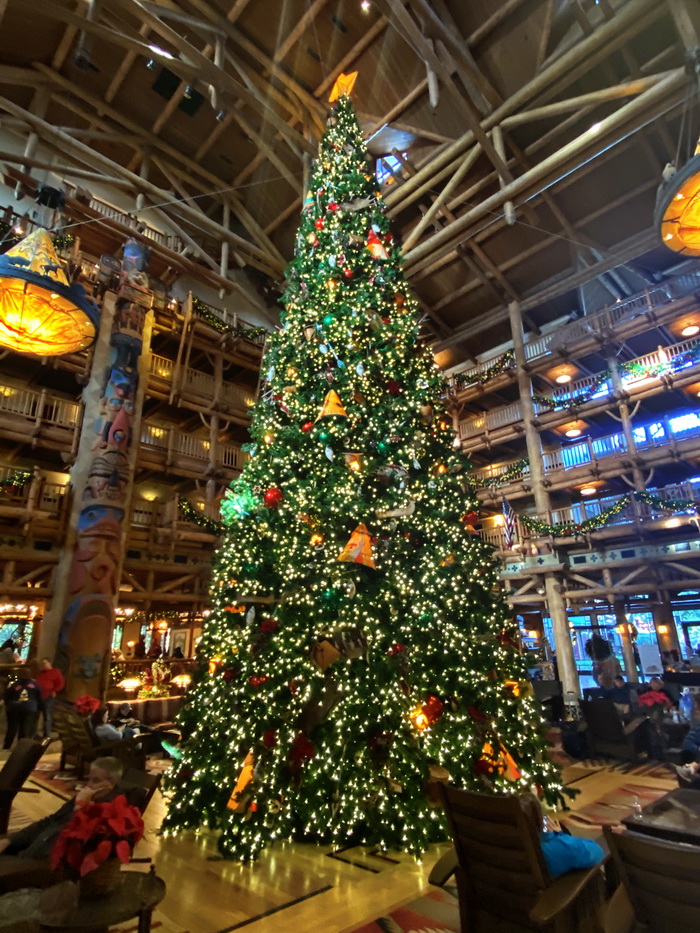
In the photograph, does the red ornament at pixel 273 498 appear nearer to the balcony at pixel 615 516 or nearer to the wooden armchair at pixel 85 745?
the wooden armchair at pixel 85 745

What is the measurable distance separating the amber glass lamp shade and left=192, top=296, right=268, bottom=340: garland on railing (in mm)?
11891

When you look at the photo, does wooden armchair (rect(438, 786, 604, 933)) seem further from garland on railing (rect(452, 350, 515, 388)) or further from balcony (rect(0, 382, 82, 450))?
garland on railing (rect(452, 350, 515, 388))

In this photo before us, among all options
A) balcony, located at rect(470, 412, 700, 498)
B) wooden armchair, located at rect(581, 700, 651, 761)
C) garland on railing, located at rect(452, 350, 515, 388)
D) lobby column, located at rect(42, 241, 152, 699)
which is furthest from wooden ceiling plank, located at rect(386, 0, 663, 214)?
wooden armchair, located at rect(581, 700, 651, 761)

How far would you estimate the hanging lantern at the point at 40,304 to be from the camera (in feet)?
18.2

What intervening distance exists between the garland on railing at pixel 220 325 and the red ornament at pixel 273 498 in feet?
40.0

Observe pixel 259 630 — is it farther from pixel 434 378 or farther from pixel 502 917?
pixel 434 378

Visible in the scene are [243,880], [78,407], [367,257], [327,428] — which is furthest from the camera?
[78,407]

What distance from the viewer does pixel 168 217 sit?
16641mm

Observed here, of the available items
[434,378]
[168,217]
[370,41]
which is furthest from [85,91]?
[434,378]

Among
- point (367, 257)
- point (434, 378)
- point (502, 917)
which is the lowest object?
point (502, 917)

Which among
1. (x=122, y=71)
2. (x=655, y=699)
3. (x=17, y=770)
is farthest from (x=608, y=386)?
(x=17, y=770)

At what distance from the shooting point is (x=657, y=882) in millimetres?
1834

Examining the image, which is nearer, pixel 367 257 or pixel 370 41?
pixel 367 257

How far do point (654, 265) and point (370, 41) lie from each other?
12088 mm
